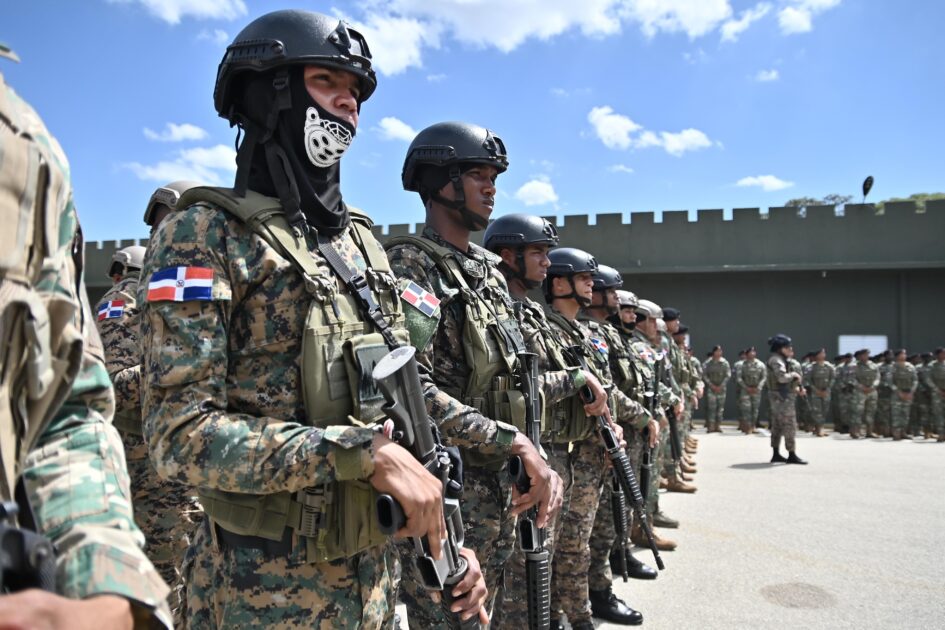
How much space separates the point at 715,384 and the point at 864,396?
3.80 meters

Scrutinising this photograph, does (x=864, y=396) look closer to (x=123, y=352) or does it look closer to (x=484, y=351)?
(x=484, y=351)

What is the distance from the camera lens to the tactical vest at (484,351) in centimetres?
316

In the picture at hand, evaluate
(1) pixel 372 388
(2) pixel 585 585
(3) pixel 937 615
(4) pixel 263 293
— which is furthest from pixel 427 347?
(3) pixel 937 615

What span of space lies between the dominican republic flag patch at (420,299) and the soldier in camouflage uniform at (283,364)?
0.25 metres

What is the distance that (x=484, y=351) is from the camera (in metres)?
3.17

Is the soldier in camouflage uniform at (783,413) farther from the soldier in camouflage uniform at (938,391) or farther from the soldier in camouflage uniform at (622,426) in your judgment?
the soldier in camouflage uniform at (938,391)

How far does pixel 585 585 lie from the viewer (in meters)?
4.68

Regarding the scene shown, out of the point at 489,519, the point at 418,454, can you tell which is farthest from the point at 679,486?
the point at 418,454

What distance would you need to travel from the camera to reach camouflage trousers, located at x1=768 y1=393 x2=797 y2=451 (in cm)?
1277

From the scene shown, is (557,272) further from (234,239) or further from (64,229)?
(64,229)

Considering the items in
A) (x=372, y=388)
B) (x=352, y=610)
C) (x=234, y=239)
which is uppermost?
(x=234, y=239)

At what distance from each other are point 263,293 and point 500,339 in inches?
62.5

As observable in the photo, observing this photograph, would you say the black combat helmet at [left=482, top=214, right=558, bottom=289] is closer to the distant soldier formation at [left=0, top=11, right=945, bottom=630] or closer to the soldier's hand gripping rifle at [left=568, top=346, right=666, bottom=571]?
the distant soldier formation at [left=0, top=11, right=945, bottom=630]

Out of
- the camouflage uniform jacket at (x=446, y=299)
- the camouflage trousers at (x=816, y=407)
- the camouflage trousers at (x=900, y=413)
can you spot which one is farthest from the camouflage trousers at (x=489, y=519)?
the camouflage trousers at (x=900, y=413)
